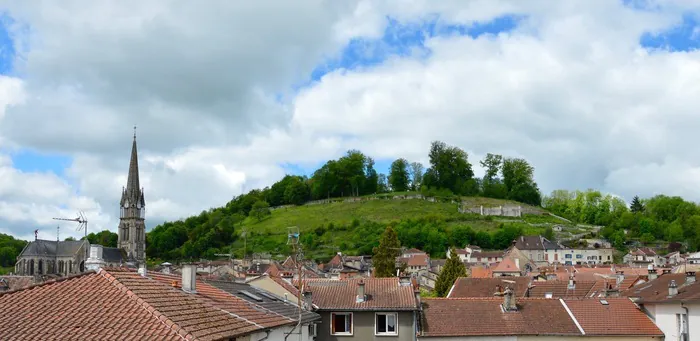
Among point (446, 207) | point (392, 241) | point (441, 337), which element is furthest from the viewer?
point (446, 207)

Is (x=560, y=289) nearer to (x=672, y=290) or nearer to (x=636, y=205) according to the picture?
(x=672, y=290)

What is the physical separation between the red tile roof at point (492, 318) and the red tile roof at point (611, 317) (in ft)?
2.14

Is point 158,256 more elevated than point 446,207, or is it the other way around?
point 446,207

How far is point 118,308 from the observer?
15.2 metres

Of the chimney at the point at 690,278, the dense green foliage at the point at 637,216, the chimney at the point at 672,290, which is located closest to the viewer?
the chimney at the point at 672,290

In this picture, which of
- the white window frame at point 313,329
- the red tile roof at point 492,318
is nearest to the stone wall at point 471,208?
the red tile roof at point 492,318

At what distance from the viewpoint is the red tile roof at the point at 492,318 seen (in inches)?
1228

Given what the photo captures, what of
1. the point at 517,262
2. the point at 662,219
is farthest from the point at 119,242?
the point at 662,219

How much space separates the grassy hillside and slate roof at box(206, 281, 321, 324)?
107 metres

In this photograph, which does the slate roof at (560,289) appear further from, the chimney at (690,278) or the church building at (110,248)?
the church building at (110,248)

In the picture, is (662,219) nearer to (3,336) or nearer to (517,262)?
(517,262)

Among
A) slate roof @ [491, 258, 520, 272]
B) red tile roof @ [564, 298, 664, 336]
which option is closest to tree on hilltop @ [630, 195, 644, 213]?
slate roof @ [491, 258, 520, 272]

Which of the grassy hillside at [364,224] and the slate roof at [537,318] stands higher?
the grassy hillside at [364,224]

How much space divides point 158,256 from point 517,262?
97608 mm
